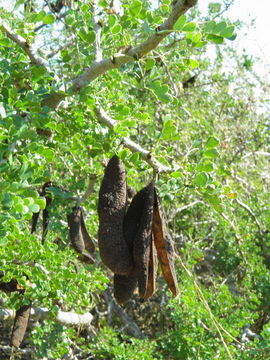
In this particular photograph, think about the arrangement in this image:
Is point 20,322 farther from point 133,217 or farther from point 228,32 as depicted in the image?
point 228,32

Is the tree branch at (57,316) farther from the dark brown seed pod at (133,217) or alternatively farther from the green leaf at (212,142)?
the green leaf at (212,142)

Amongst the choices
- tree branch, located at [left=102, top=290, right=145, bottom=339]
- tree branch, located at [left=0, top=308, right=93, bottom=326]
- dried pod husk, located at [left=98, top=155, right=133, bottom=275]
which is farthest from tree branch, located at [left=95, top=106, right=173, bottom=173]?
tree branch, located at [left=102, top=290, right=145, bottom=339]

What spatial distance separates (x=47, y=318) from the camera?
3.61 meters

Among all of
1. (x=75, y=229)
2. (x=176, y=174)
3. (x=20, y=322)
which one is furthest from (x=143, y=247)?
(x=20, y=322)

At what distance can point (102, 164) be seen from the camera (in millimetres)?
2598

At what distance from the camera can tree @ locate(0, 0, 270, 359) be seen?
1595 mm

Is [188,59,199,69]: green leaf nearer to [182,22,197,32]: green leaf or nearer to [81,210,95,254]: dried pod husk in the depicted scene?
[182,22,197,32]: green leaf

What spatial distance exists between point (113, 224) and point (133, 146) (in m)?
0.34

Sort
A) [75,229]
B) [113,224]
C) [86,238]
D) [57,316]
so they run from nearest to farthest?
[113,224], [75,229], [86,238], [57,316]

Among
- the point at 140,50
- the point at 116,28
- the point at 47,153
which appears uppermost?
the point at 116,28

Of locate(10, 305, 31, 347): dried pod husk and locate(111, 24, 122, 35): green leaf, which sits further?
locate(10, 305, 31, 347): dried pod husk

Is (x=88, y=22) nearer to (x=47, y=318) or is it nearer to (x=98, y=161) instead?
(x=98, y=161)

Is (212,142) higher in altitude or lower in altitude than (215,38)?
lower

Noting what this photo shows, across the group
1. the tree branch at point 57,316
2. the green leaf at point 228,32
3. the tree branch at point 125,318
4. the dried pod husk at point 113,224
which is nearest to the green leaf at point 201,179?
the dried pod husk at point 113,224
